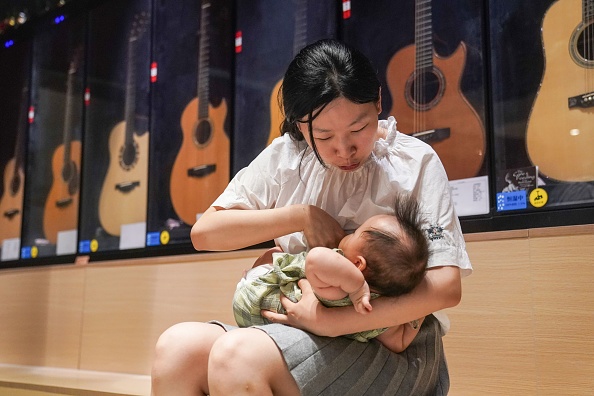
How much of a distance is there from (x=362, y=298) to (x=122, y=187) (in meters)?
2.33

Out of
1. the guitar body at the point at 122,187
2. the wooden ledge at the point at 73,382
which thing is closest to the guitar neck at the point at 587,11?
the wooden ledge at the point at 73,382

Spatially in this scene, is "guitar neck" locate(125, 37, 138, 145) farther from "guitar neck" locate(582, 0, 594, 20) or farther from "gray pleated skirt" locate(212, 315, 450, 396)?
"gray pleated skirt" locate(212, 315, 450, 396)

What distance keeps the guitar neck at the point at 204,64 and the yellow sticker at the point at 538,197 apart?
1453mm

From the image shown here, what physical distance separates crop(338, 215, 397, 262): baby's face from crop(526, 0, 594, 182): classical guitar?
0.90 meters

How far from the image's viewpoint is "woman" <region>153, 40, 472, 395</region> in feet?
3.57

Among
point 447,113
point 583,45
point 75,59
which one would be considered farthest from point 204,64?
point 583,45

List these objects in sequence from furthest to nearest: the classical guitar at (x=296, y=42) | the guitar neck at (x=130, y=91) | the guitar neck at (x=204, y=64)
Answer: the guitar neck at (x=130, y=91), the guitar neck at (x=204, y=64), the classical guitar at (x=296, y=42)

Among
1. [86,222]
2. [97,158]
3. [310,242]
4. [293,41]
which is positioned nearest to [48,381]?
[86,222]

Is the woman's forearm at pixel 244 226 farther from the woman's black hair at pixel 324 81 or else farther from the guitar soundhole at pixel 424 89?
the guitar soundhole at pixel 424 89

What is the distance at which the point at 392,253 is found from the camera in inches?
42.8

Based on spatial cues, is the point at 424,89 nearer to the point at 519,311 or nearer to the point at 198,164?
the point at 519,311

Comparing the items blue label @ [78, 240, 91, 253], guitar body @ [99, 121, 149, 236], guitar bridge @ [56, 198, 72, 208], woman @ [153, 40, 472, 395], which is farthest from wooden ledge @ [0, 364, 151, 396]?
woman @ [153, 40, 472, 395]

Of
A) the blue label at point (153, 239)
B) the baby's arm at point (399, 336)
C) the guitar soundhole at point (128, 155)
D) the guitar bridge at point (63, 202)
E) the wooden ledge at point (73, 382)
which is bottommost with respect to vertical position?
the wooden ledge at point (73, 382)

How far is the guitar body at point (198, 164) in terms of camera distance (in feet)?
9.24
